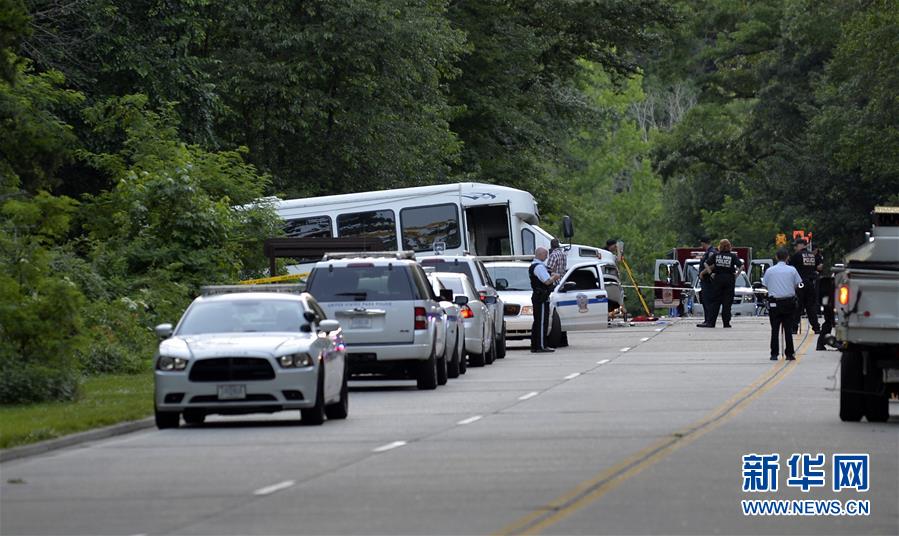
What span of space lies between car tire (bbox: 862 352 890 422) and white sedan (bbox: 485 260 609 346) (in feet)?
61.8

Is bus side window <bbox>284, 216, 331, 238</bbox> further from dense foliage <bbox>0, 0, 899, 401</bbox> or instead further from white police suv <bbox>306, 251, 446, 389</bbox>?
white police suv <bbox>306, 251, 446, 389</bbox>

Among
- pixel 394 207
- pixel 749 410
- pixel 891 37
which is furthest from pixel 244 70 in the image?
pixel 749 410

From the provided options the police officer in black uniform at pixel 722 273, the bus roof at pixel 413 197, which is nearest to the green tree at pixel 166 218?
the bus roof at pixel 413 197

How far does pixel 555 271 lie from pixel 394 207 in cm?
787

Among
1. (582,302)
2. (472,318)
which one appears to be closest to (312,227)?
(582,302)

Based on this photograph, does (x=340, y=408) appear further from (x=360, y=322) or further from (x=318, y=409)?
(x=360, y=322)

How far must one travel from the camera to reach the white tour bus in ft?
158

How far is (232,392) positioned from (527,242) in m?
28.7

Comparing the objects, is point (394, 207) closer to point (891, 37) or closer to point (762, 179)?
point (891, 37)

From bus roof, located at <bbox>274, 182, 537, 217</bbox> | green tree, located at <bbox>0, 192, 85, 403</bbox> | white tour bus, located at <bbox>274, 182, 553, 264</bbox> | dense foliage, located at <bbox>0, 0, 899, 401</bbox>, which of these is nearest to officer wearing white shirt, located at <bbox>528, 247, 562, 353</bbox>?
dense foliage, located at <bbox>0, 0, 899, 401</bbox>

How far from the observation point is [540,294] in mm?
36031

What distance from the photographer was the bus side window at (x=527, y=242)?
49000 mm

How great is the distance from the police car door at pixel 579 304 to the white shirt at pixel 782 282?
8.36 m

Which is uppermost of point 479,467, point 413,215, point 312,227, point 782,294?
point 413,215
